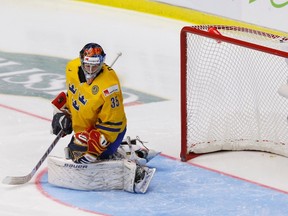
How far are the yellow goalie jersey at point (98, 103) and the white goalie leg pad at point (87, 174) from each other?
15cm

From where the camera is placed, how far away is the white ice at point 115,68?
5410 mm

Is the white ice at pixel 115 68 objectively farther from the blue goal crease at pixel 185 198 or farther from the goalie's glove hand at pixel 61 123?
the goalie's glove hand at pixel 61 123

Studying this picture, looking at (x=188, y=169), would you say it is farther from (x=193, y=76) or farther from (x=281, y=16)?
(x=281, y=16)

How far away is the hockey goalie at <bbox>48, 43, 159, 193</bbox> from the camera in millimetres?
4977

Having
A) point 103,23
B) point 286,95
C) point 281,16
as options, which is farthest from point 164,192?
point 103,23

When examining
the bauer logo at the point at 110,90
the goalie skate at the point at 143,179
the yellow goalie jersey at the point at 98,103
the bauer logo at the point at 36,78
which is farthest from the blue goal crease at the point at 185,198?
the bauer logo at the point at 36,78

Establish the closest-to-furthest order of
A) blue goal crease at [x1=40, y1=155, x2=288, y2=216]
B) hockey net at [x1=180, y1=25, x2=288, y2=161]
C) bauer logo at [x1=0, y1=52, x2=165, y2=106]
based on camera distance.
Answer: blue goal crease at [x1=40, y1=155, x2=288, y2=216], hockey net at [x1=180, y1=25, x2=288, y2=161], bauer logo at [x1=0, y1=52, x2=165, y2=106]

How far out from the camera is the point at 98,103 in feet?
16.3

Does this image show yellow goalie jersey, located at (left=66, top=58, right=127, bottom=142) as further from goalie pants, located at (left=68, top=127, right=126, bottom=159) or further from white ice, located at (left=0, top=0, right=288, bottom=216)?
white ice, located at (left=0, top=0, right=288, bottom=216)

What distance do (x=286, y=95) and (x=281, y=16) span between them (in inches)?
85.9

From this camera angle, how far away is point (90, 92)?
16.4ft

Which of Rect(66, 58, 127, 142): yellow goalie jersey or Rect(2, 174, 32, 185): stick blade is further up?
Rect(66, 58, 127, 142): yellow goalie jersey

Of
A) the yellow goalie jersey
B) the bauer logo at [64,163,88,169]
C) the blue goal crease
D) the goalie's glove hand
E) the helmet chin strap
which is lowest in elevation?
the blue goal crease

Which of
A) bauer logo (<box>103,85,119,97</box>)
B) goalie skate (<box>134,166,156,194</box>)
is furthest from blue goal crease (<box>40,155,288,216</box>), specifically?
bauer logo (<box>103,85,119,97</box>)
